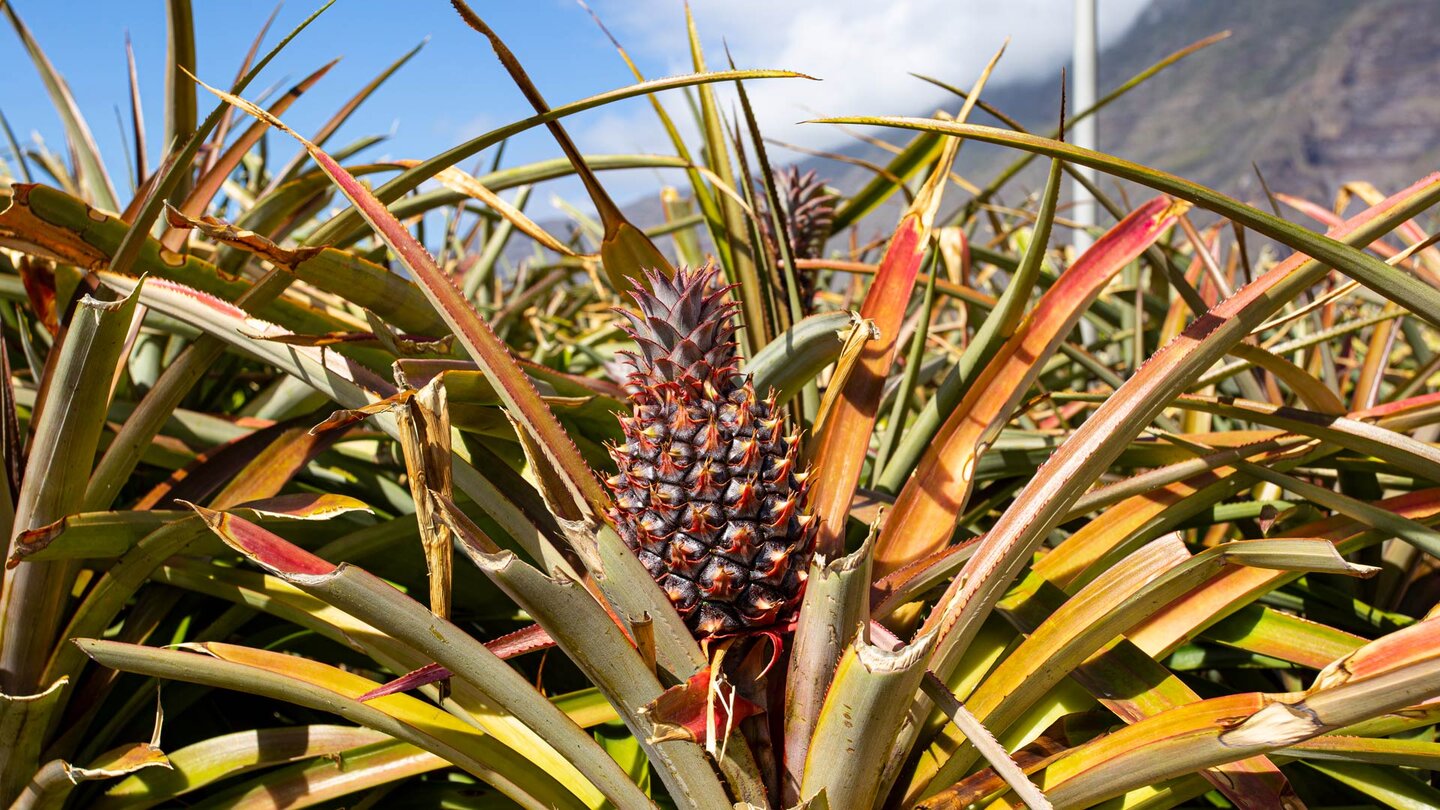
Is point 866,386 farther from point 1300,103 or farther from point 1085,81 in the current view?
point 1300,103

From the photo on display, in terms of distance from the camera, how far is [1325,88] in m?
98.8

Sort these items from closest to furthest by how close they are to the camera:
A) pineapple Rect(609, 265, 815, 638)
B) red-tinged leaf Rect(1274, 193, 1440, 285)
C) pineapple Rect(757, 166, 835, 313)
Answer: pineapple Rect(609, 265, 815, 638), red-tinged leaf Rect(1274, 193, 1440, 285), pineapple Rect(757, 166, 835, 313)

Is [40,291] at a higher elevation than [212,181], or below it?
A: below

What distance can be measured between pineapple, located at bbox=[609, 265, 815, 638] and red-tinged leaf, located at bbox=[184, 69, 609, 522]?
5cm

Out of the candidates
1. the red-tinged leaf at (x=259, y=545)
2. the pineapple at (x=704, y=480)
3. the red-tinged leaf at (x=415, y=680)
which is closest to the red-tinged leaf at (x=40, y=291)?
the red-tinged leaf at (x=259, y=545)

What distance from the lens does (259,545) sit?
34.4 inches

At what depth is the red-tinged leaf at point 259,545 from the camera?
0.86 meters

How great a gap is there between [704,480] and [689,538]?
0.21 ft

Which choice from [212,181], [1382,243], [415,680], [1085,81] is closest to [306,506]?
[415,680]

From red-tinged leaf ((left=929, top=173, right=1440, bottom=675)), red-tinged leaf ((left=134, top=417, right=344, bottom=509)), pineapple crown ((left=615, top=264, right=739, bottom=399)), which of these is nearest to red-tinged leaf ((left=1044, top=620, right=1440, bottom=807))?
red-tinged leaf ((left=929, top=173, right=1440, bottom=675))

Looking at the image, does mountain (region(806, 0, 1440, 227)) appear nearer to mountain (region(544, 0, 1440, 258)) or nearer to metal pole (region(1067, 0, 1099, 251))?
mountain (region(544, 0, 1440, 258))

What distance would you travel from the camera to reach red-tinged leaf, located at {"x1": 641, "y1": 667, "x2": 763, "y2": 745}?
2.46ft

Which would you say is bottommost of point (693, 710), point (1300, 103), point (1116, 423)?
point (693, 710)

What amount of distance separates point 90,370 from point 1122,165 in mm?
1071
